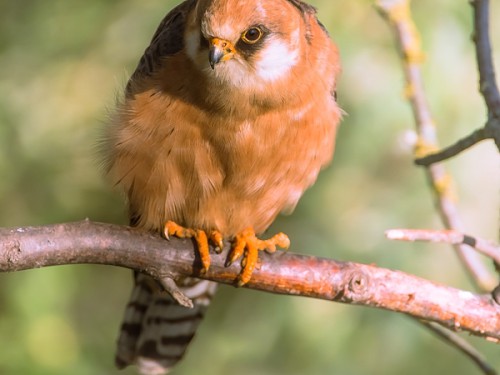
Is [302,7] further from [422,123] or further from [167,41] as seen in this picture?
[422,123]

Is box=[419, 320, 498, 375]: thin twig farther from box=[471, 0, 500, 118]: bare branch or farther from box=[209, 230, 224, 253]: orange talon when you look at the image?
box=[471, 0, 500, 118]: bare branch

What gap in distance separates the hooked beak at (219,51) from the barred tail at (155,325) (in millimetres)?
1506

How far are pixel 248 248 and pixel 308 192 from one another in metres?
1.28

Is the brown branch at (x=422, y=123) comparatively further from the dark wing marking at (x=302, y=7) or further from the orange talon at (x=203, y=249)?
the orange talon at (x=203, y=249)

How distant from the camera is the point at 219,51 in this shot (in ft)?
12.2

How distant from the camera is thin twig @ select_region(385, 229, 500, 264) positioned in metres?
3.37

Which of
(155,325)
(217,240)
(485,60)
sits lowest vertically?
(155,325)

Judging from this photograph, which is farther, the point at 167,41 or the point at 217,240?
the point at 167,41

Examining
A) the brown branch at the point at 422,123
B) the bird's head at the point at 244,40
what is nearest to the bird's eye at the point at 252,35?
the bird's head at the point at 244,40

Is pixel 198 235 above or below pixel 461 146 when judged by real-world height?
below

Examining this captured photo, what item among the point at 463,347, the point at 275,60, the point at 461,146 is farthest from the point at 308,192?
the point at 461,146

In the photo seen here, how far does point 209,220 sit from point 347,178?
47.4 inches

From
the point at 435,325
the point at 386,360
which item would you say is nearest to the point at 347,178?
the point at 386,360

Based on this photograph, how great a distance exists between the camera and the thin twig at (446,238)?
3.37 m
